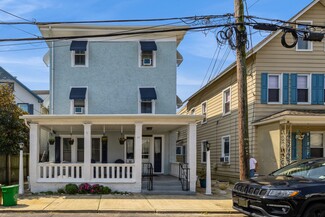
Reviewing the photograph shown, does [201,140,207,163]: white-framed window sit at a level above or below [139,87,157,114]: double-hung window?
below

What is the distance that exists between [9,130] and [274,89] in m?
12.1

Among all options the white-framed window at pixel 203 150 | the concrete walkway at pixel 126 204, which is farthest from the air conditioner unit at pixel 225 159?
the concrete walkway at pixel 126 204

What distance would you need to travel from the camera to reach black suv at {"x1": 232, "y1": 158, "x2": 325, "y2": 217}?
26.7 ft

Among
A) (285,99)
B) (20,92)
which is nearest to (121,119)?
(285,99)

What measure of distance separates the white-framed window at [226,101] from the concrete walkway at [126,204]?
738 cm

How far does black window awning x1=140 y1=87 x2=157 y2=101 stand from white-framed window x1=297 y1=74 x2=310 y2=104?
6697mm

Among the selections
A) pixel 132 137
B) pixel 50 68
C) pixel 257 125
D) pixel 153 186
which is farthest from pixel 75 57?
pixel 257 125

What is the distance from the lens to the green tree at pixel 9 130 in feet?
57.3

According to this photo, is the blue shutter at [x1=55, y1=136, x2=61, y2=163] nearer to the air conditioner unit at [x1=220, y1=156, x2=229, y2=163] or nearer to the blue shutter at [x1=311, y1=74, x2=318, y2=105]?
the air conditioner unit at [x1=220, y1=156, x2=229, y2=163]

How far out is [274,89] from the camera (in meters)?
18.1

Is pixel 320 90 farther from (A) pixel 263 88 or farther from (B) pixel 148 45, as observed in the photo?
(B) pixel 148 45

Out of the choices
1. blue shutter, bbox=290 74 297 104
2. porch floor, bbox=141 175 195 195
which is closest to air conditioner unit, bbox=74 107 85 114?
porch floor, bbox=141 175 195 195

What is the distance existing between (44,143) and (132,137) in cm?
904

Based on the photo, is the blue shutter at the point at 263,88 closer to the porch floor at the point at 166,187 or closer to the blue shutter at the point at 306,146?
the blue shutter at the point at 306,146
